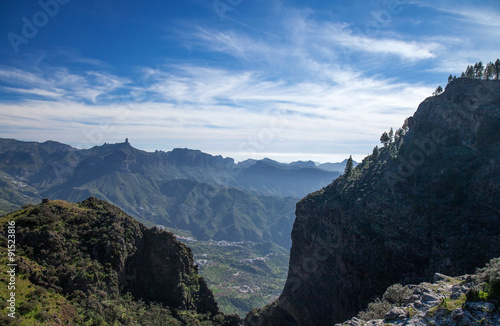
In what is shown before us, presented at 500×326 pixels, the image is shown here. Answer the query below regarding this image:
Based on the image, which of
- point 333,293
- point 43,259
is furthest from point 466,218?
point 43,259

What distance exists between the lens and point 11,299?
38750 mm

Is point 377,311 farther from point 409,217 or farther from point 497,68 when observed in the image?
point 497,68

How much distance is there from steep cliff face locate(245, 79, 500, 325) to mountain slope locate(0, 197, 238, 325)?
31905 millimetres

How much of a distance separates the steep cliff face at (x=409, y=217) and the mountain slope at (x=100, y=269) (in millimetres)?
31905

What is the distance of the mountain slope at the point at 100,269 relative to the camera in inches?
1959

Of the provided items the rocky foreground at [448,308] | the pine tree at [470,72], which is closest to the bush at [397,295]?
the rocky foreground at [448,308]

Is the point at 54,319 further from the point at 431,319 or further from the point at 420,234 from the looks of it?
the point at 420,234

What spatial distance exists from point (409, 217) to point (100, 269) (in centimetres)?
7542

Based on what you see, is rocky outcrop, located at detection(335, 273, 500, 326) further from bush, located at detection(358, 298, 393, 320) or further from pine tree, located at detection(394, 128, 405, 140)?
pine tree, located at detection(394, 128, 405, 140)

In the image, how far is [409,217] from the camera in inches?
2438

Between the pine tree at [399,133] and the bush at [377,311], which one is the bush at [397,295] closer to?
the bush at [377,311]

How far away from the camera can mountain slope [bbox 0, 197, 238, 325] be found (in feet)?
163

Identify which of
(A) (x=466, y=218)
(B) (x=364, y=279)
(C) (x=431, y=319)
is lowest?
(B) (x=364, y=279)

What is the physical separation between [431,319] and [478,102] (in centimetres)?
7247
